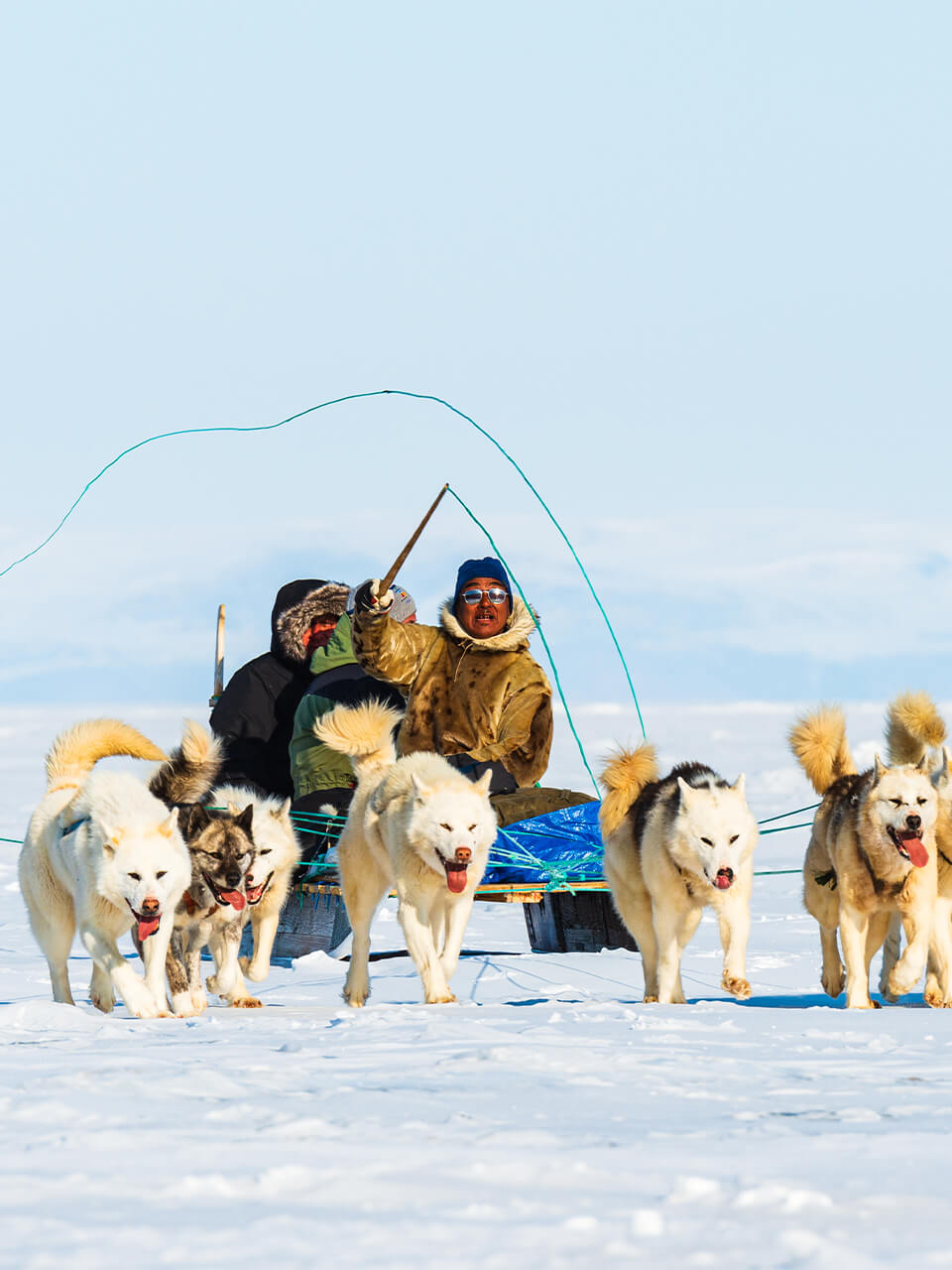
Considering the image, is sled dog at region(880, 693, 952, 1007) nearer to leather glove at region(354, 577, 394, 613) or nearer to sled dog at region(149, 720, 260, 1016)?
sled dog at region(149, 720, 260, 1016)

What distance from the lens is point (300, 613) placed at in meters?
11.1

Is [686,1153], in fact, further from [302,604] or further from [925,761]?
[302,604]

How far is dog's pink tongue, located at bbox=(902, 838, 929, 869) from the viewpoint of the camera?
6035 millimetres

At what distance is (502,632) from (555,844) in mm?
1316

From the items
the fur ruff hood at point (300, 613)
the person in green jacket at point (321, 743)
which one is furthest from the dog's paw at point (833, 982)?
the fur ruff hood at point (300, 613)

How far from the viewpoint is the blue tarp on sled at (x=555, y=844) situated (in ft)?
30.1

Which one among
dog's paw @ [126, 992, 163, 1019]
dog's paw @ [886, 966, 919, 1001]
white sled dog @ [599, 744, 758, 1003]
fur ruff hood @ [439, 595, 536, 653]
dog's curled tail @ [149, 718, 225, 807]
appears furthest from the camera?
fur ruff hood @ [439, 595, 536, 653]

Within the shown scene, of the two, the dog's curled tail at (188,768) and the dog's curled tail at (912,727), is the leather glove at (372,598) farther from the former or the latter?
the dog's curled tail at (912,727)

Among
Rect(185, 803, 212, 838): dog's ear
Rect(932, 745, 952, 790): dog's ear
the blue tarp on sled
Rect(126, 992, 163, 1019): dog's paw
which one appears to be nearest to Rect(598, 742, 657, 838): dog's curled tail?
Rect(932, 745, 952, 790): dog's ear

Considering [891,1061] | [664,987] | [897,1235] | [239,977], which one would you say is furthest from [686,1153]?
[239,977]

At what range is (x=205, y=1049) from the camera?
14.6 feet

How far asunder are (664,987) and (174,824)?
2061mm

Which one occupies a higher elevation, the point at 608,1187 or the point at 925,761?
the point at 925,761

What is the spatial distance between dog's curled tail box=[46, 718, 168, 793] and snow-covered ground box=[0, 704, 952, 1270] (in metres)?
1.78
